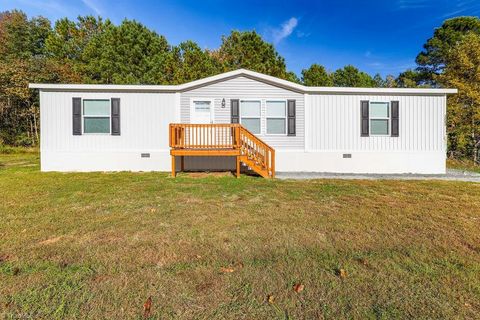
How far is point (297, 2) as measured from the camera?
1817 centimetres

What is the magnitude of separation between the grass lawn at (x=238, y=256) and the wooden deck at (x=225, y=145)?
9.13ft

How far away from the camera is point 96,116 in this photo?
916 cm

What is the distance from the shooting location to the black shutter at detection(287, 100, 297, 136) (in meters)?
9.45

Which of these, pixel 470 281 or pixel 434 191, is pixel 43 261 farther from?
pixel 434 191

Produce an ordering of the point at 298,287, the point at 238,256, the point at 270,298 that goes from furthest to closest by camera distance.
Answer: the point at 238,256 → the point at 298,287 → the point at 270,298

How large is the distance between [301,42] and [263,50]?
466 centimetres

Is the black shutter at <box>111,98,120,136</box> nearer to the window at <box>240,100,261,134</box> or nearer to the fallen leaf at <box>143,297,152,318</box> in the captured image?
the window at <box>240,100,261,134</box>

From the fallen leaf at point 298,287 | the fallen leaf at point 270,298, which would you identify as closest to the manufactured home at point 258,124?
the fallen leaf at point 298,287

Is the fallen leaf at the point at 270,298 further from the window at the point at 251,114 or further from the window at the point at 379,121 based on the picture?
the window at the point at 379,121

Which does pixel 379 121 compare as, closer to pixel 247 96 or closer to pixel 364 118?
pixel 364 118

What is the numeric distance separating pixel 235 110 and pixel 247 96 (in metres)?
0.69

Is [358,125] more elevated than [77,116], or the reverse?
[77,116]

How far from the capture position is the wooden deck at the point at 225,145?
26.5ft

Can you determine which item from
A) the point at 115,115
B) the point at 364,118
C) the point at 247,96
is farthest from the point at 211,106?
the point at 364,118
